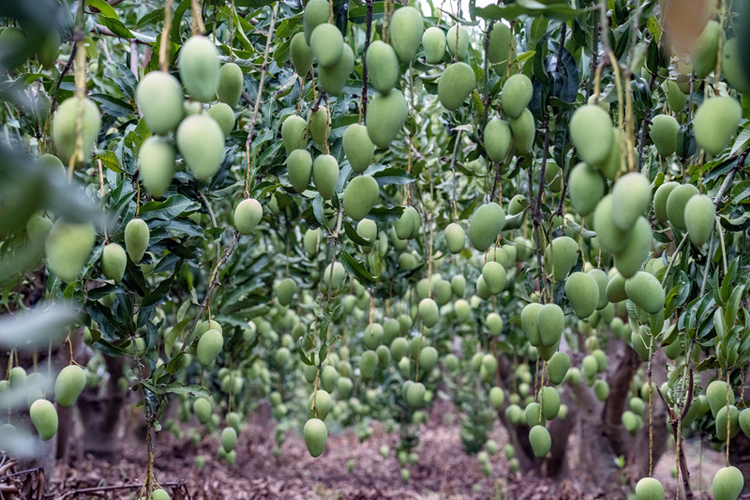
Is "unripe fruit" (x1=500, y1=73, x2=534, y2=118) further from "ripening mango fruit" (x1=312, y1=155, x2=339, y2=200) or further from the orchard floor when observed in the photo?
the orchard floor

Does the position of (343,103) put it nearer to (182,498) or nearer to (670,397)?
(670,397)

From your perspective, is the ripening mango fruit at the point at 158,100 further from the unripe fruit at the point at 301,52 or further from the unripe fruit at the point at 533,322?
the unripe fruit at the point at 533,322

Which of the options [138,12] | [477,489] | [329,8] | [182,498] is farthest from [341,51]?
[477,489]

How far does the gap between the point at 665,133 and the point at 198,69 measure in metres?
0.84

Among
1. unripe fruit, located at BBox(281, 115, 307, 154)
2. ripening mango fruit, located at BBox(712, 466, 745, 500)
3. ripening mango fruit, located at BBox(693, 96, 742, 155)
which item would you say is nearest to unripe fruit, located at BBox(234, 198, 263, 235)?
unripe fruit, located at BBox(281, 115, 307, 154)

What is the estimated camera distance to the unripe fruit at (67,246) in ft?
1.84

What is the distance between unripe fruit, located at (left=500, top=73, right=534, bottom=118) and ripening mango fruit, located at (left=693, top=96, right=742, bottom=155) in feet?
0.74

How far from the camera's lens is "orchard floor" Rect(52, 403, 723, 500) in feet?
9.29

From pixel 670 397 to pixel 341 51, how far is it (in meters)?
0.90

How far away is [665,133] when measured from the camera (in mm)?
1038

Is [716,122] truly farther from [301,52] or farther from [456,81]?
[301,52]

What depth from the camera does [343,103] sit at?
1.44 metres

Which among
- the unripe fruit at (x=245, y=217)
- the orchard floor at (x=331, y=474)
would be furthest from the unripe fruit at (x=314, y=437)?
the orchard floor at (x=331, y=474)

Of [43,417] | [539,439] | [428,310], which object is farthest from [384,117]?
[428,310]
